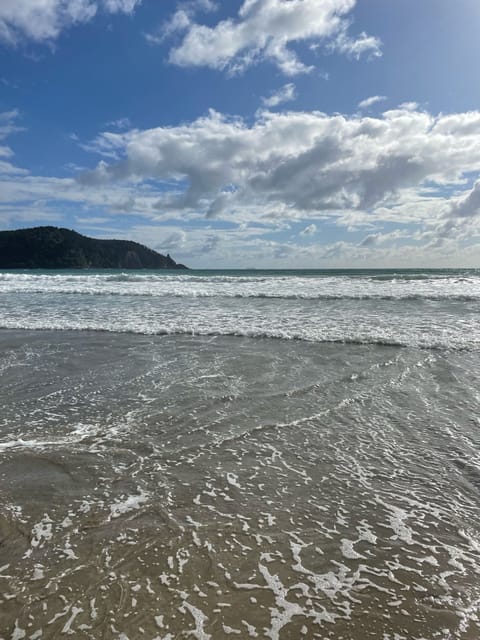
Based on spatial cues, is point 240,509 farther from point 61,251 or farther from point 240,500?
point 61,251

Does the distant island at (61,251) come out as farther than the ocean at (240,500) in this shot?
Yes

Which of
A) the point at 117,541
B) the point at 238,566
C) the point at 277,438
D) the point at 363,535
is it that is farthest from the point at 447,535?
the point at 117,541

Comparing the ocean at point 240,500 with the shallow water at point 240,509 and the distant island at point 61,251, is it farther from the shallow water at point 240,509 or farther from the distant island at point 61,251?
the distant island at point 61,251

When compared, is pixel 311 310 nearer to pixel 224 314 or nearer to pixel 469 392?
pixel 224 314

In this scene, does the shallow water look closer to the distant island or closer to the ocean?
the ocean

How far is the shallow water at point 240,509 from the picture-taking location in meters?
2.30

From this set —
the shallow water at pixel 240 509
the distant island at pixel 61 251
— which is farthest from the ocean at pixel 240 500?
the distant island at pixel 61 251

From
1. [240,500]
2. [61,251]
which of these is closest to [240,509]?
[240,500]

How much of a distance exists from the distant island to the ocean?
11940cm

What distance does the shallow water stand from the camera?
7.56ft

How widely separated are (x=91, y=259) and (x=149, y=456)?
128984 millimetres

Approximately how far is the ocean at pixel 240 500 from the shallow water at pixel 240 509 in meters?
0.02

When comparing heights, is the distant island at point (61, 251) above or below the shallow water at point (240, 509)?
above

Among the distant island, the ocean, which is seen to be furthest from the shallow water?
the distant island
